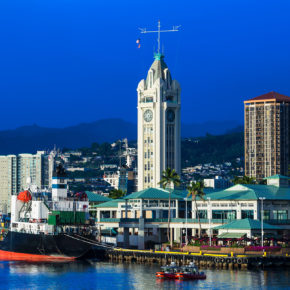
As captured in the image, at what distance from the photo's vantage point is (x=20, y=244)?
160m

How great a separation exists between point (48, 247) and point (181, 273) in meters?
38.6

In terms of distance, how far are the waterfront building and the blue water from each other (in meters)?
23.2

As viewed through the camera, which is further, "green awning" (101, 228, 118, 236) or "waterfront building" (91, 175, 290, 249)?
"green awning" (101, 228, 118, 236)

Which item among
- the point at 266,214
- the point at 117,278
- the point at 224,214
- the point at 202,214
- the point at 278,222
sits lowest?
the point at 117,278

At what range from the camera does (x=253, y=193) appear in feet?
536

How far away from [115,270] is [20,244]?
2980cm

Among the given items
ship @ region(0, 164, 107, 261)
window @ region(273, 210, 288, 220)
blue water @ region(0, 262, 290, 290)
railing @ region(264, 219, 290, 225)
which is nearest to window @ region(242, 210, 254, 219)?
railing @ region(264, 219, 290, 225)

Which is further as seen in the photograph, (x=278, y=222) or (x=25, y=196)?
(x=25, y=196)

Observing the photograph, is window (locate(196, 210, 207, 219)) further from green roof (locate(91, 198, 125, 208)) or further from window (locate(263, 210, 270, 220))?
green roof (locate(91, 198, 125, 208))

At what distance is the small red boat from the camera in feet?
400

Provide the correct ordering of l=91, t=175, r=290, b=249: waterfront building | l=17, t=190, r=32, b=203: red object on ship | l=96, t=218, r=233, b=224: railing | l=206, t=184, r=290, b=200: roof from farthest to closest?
1. l=17, t=190, r=32, b=203: red object on ship
2. l=96, t=218, r=233, b=224: railing
3. l=206, t=184, r=290, b=200: roof
4. l=91, t=175, r=290, b=249: waterfront building

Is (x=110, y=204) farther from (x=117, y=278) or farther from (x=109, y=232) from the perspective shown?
(x=117, y=278)

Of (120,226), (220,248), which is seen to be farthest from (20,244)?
(220,248)

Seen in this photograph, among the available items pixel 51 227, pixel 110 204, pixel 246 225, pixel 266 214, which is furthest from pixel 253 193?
pixel 110 204
